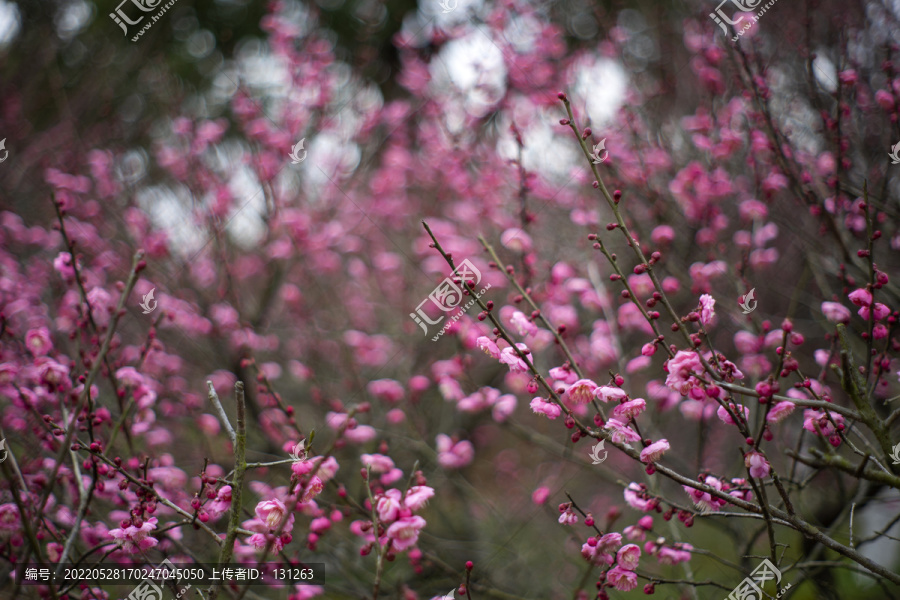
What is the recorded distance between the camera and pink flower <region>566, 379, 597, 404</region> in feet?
5.38

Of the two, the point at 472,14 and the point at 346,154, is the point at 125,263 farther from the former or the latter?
the point at 472,14

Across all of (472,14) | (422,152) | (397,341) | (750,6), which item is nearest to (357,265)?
(397,341)

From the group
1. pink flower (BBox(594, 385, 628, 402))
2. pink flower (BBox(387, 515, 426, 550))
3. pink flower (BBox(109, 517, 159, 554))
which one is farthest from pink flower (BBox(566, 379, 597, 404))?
pink flower (BBox(109, 517, 159, 554))

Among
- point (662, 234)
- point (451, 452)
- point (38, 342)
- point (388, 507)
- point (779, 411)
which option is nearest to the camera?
point (779, 411)

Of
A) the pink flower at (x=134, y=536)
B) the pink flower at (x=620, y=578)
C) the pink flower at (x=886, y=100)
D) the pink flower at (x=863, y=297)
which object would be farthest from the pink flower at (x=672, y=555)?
the pink flower at (x=886, y=100)

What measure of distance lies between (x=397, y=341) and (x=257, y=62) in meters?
3.60

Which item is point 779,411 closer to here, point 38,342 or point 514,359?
point 514,359

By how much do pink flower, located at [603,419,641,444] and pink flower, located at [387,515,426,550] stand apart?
0.63 m

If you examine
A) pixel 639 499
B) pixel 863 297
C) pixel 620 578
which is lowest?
pixel 620 578

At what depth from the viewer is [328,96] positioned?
4.74 meters

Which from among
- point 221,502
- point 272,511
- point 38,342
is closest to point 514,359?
point 272,511

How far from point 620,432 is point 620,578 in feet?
1.58

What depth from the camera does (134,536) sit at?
1660 mm

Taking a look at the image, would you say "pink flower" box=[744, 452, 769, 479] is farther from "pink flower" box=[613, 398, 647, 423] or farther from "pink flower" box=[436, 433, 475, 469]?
"pink flower" box=[436, 433, 475, 469]
